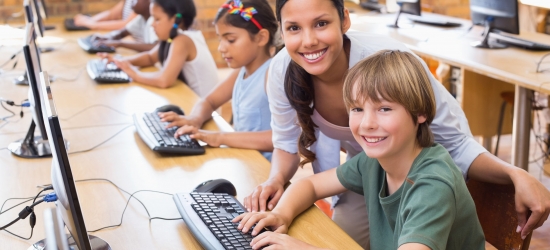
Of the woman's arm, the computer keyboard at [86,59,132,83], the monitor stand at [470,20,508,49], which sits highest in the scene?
the woman's arm

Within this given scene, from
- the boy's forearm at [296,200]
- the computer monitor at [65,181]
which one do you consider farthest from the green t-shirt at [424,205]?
the computer monitor at [65,181]

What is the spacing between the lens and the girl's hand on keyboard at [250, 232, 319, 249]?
1170 mm

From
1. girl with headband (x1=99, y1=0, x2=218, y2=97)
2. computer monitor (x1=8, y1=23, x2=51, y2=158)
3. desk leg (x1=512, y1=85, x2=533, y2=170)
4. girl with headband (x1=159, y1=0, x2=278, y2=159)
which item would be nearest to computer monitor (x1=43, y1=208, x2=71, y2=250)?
computer monitor (x1=8, y1=23, x2=51, y2=158)

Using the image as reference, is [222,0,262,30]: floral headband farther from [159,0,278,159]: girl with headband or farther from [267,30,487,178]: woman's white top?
[267,30,487,178]: woman's white top

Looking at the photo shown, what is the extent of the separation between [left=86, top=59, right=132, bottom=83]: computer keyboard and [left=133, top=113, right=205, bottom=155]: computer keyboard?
75 cm

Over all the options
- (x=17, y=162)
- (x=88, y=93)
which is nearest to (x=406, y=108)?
(x=17, y=162)

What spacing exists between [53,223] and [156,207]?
1.82 ft

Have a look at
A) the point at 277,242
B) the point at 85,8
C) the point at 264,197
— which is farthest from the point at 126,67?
the point at 85,8

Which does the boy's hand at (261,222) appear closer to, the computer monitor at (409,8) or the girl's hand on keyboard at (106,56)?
the girl's hand on keyboard at (106,56)

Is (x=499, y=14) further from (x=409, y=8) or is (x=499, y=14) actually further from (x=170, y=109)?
(x=170, y=109)

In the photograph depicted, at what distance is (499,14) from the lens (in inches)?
120

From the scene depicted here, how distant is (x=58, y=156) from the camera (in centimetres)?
97

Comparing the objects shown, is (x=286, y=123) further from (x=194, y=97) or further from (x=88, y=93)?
(x=88, y=93)

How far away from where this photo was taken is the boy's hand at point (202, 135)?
1.90m
